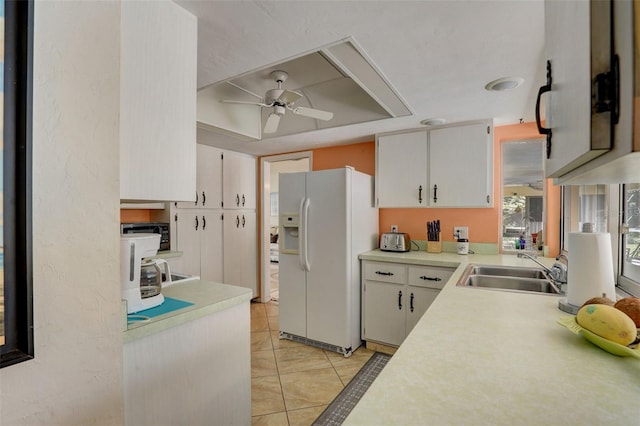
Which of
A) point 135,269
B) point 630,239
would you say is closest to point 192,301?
point 135,269

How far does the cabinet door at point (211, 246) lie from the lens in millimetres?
3740

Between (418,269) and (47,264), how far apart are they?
8.27 ft

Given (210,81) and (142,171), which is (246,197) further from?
(142,171)

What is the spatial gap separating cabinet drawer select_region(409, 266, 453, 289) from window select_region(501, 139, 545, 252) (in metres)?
0.87

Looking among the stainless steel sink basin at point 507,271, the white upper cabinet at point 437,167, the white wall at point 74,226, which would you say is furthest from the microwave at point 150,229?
the stainless steel sink basin at point 507,271

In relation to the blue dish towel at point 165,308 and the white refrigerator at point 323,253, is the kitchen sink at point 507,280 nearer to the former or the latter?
the white refrigerator at point 323,253

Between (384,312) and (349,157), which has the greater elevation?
(349,157)

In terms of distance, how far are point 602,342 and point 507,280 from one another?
1281 millimetres

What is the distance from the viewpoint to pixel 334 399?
7.10 feet

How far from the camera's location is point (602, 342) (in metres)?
0.91

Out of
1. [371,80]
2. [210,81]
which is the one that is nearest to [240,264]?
[210,81]

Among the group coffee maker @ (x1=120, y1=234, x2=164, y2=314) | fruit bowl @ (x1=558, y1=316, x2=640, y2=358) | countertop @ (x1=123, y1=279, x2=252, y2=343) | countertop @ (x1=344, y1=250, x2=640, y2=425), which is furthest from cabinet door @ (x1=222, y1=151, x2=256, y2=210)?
fruit bowl @ (x1=558, y1=316, x2=640, y2=358)

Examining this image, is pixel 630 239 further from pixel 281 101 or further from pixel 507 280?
pixel 281 101

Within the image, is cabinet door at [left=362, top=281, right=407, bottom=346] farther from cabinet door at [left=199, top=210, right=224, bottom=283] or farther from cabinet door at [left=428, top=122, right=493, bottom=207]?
cabinet door at [left=199, top=210, right=224, bottom=283]
